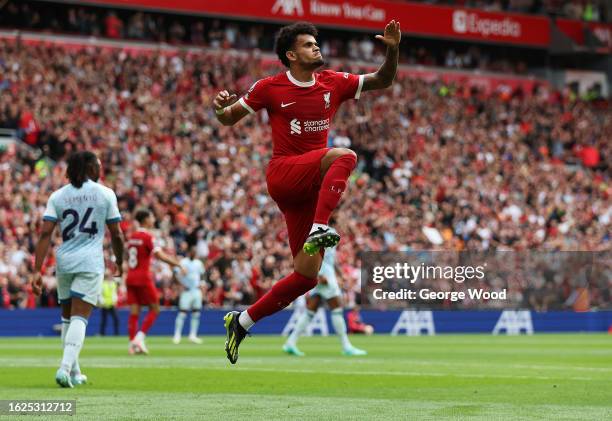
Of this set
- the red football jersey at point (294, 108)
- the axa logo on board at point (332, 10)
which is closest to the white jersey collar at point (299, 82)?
the red football jersey at point (294, 108)

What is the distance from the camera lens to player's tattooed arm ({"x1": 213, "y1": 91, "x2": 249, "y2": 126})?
34.7ft

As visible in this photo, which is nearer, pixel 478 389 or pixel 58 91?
pixel 478 389

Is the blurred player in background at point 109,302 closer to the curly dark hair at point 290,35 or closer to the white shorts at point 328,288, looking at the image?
the white shorts at point 328,288

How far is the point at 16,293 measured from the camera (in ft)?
98.9

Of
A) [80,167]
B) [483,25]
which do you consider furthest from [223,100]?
[483,25]

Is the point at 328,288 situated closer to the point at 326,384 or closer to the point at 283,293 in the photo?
the point at 326,384

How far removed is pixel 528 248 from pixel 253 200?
9.46 m

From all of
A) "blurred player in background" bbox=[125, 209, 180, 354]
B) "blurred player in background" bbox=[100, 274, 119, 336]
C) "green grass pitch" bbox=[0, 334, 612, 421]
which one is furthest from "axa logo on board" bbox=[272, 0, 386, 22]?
"blurred player in background" bbox=[125, 209, 180, 354]

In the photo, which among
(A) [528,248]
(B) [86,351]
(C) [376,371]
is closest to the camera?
(C) [376,371]

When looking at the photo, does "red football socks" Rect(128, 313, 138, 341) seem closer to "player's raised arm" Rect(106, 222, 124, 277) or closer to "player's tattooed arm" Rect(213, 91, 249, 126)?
"player's raised arm" Rect(106, 222, 124, 277)

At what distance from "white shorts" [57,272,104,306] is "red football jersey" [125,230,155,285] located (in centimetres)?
860

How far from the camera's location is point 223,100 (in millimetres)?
10617

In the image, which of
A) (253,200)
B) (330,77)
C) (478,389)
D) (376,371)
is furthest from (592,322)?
(330,77)

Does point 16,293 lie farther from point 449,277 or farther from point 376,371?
point 376,371
